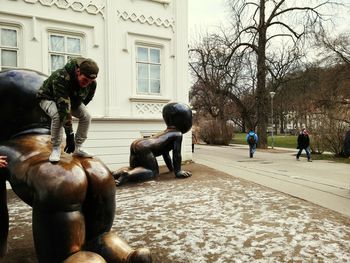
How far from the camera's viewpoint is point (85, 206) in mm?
2609

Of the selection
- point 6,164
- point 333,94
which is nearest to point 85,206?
point 6,164

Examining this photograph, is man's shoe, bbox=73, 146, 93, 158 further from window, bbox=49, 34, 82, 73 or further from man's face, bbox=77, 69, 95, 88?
window, bbox=49, 34, 82, 73

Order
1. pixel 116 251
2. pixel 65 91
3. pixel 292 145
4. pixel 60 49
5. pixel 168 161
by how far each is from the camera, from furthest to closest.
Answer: pixel 292 145
pixel 60 49
pixel 168 161
pixel 65 91
pixel 116 251

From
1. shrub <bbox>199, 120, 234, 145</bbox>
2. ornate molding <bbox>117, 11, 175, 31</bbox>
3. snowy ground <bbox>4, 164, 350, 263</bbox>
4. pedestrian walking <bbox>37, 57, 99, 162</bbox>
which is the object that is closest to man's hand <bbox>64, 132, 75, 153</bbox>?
pedestrian walking <bbox>37, 57, 99, 162</bbox>

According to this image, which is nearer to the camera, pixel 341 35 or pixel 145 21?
pixel 145 21

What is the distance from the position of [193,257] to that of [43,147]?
7.49ft

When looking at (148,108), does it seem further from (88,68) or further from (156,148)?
(88,68)

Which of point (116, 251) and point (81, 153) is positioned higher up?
point (81, 153)

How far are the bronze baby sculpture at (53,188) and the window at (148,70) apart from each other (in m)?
10.0

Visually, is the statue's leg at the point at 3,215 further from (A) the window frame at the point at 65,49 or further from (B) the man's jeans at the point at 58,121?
(A) the window frame at the point at 65,49

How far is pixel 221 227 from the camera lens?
5305mm

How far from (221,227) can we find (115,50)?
8791 millimetres

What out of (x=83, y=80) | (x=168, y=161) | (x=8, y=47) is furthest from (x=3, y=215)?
(x=8, y=47)

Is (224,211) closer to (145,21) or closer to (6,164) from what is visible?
(6,164)
